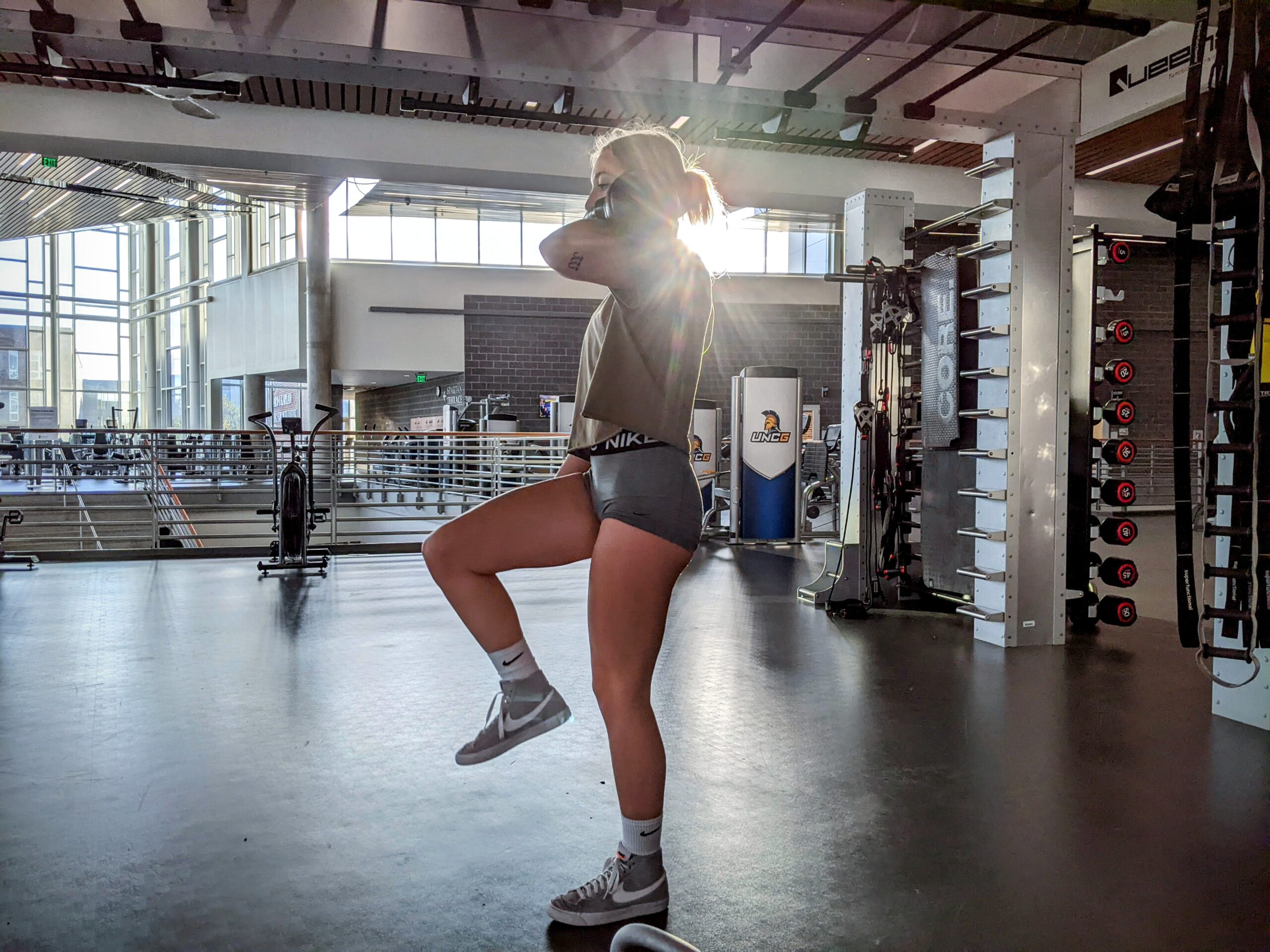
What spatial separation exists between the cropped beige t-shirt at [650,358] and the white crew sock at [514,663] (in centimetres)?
37

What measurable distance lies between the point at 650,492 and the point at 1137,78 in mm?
7020

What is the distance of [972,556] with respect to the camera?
198 inches

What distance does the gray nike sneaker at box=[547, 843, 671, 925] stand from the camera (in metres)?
1.64

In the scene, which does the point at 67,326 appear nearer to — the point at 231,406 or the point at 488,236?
the point at 231,406

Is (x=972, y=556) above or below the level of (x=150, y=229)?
below

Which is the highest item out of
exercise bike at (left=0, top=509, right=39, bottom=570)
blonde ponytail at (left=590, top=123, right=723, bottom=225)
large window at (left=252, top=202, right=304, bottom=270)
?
large window at (left=252, top=202, right=304, bottom=270)

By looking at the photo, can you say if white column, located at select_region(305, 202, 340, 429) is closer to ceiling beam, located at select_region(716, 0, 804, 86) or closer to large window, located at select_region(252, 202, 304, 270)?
large window, located at select_region(252, 202, 304, 270)

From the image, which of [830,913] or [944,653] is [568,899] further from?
[944,653]

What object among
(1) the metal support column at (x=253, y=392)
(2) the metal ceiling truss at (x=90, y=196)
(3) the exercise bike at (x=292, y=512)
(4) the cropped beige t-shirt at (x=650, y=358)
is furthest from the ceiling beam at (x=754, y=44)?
(1) the metal support column at (x=253, y=392)

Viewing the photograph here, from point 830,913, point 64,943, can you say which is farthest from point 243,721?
point 830,913

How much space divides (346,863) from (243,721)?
126cm

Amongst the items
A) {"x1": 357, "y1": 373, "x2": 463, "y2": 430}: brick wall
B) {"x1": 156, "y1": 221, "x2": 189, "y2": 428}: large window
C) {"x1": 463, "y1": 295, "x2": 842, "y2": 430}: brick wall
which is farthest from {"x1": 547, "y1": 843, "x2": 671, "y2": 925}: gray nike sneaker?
{"x1": 156, "y1": 221, "x2": 189, "y2": 428}: large window

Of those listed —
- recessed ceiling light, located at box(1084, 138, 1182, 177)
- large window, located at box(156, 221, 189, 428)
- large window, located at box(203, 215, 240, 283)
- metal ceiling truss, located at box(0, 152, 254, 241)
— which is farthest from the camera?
large window, located at box(156, 221, 189, 428)

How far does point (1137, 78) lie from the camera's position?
22.4 feet
